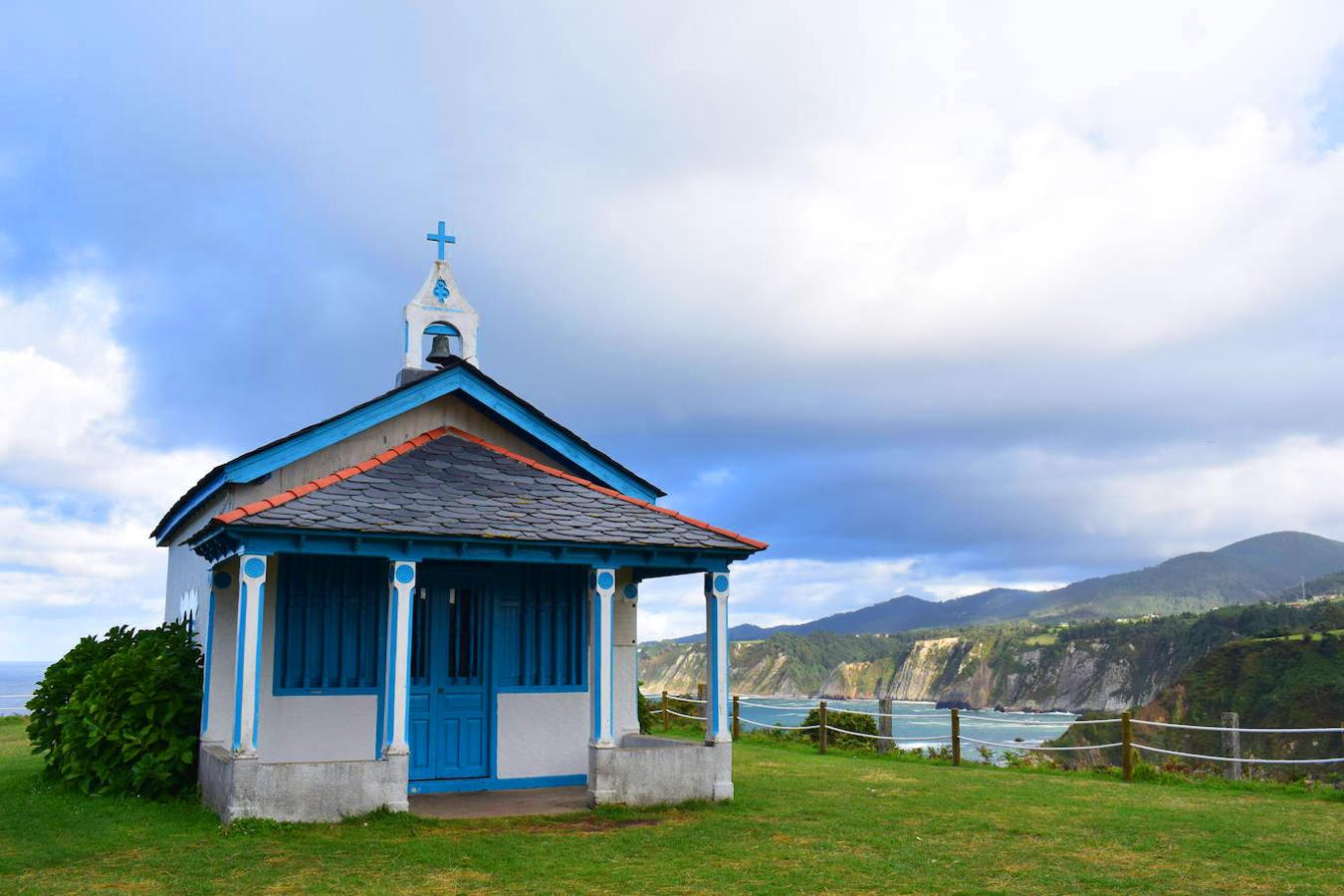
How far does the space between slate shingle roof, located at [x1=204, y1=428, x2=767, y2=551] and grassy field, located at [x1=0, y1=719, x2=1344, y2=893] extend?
298cm

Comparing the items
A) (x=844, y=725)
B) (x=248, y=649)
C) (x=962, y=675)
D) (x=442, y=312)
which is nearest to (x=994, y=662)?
(x=962, y=675)

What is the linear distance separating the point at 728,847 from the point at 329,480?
19.5 feet

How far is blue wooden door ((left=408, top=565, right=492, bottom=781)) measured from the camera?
1297cm

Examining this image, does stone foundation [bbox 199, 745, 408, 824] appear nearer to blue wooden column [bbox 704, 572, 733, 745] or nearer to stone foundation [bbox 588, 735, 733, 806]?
stone foundation [bbox 588, 735, 733, 806]

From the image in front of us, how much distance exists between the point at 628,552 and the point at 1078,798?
274 inches

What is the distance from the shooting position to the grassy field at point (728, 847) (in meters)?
8.55

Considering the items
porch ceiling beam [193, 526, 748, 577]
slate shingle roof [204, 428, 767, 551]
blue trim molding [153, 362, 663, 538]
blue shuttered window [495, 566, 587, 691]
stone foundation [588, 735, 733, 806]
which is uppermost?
blue trim molding [153, 362, 663, 538]

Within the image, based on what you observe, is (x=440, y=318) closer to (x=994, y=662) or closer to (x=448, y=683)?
(x=448, y=683)

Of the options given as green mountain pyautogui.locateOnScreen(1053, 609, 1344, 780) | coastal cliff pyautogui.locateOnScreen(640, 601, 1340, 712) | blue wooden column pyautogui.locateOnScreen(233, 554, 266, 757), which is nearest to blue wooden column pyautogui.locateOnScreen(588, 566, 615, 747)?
blue wooden column pyautogui.locateOnScreen(233, 554, 266, 757)

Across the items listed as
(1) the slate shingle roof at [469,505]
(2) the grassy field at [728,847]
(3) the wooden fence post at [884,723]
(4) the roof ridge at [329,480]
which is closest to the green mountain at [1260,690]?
(3) the wooden fence post at [884,723]

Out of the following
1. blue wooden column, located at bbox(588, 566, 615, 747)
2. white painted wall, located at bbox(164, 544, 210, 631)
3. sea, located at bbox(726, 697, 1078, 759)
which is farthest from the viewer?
sea, located at bbox(726, 697, 1078, 759)

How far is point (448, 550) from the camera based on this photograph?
1142 cm

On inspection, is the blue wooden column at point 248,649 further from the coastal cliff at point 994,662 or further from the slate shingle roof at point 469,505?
the coastal cliff at point 994,662

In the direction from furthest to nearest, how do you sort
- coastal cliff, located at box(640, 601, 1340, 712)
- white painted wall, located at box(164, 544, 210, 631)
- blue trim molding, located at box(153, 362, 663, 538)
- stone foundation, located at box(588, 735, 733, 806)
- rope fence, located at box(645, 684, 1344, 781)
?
coastal cliff, located at box(640, 601, 1340, 712)
rope fence, located at box(645, 684, 1344, 781)
white painted wall, located at box(164, 544, 210, 631)
blue trim molding, located at box(153, 362, 663, 538)
stone foundation, located at box(588, 735, 733, 806)
